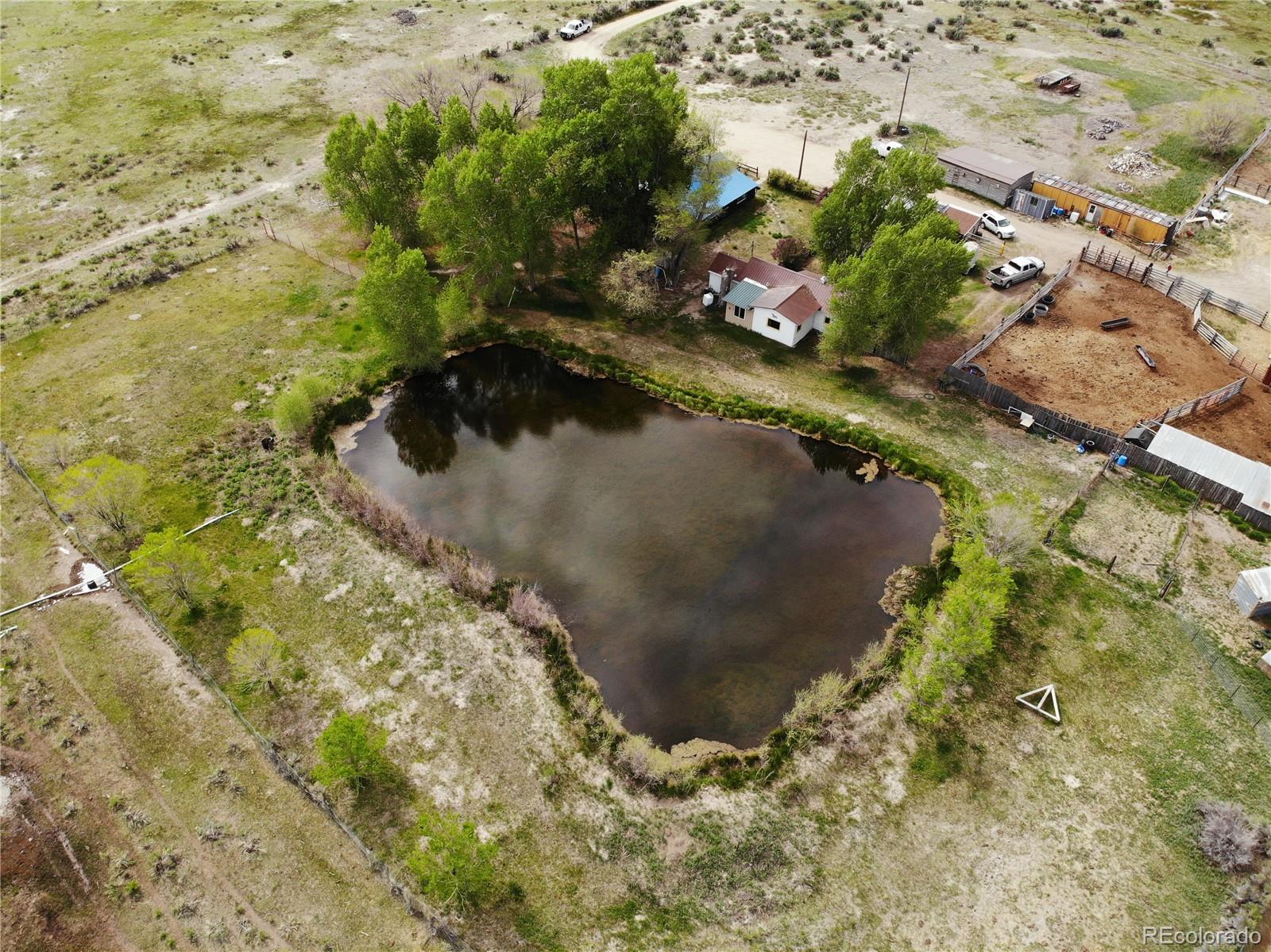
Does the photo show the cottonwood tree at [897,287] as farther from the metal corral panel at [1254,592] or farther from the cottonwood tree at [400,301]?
the cottonwood tree at [400,301]

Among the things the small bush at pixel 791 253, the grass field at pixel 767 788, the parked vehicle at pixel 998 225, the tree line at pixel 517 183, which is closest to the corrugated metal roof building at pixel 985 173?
the parked vehicle at pixel 998 225

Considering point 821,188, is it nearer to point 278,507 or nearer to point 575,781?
point 278,507

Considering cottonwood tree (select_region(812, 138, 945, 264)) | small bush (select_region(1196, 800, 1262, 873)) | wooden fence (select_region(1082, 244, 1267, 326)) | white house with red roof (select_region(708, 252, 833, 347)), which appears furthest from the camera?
wooden fence (select_region(1082, 244, 1267, 326))

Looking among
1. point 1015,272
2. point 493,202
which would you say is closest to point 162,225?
point 493,202

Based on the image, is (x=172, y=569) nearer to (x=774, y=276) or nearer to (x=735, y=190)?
(x=774, y=276)

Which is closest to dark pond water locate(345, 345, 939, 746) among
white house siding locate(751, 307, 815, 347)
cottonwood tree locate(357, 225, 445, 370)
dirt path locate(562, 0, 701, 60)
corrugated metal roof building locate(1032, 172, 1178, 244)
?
cottonwood tree locate(357, 225, 445, 370)

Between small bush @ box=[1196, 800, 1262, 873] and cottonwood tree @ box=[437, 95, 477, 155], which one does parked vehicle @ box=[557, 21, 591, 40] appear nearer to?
cottonwood tree @ box=[437, 95, 477, 155]
